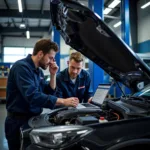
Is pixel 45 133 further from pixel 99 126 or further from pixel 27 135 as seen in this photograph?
pixel 99 126

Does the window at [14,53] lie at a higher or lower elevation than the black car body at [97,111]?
higher

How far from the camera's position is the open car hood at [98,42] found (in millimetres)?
1748

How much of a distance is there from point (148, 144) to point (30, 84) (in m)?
1.03

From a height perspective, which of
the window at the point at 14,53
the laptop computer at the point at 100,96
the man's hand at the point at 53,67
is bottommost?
the laptop computer at the point at 100,96

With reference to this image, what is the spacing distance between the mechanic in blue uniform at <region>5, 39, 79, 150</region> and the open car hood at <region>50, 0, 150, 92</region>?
24 centimetres

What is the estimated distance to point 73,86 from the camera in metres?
2.85

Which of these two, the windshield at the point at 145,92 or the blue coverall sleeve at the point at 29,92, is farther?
the windshield at the point at 145,92

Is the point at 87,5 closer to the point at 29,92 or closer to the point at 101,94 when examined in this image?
the point at 101,94

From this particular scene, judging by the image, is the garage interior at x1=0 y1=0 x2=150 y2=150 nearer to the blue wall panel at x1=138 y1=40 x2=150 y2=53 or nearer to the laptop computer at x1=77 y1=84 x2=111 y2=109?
the blue wall panel at x1=138 y1=40 x2=150 y2=53

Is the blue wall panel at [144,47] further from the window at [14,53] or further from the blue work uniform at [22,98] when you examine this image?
the window at [14,53]

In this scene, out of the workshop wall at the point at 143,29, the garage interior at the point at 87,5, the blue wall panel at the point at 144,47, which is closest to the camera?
the garage interior at the point at 87,5

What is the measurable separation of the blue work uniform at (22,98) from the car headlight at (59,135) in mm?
523

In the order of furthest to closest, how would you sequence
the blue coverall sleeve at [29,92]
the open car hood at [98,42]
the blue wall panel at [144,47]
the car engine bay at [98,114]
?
the blue wall panel at [144,47] → the blue coverall sleeve at [29,92] → the open car hood at [98,42] → the car engine bay at [98,114]

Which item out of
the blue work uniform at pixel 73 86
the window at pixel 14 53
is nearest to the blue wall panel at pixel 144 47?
the blue work uniform at pixel 73 86
